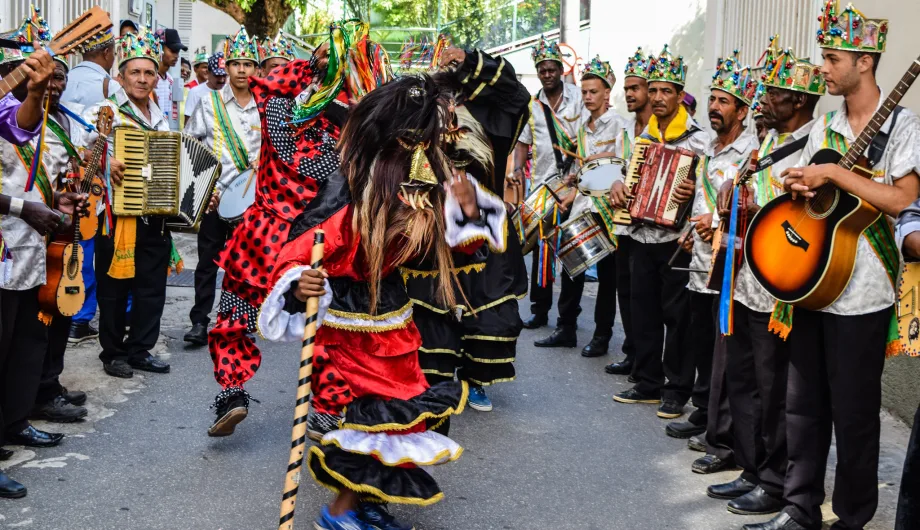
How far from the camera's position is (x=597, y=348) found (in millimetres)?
9008

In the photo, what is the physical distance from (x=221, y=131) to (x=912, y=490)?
624 cm

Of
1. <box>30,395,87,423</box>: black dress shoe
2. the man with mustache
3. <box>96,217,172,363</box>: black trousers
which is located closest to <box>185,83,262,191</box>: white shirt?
<box>96,217,172,363</box>: black trousers

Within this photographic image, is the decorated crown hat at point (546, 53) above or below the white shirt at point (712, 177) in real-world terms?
above

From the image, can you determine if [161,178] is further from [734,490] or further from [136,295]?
[734,490]

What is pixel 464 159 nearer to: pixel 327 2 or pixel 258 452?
pixel 258 452

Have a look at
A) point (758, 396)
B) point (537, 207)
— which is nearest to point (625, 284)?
point (537, 207)

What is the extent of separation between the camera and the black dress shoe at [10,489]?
16.7ft

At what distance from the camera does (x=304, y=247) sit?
4.43m

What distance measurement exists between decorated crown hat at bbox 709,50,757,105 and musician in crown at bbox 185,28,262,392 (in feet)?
12.4

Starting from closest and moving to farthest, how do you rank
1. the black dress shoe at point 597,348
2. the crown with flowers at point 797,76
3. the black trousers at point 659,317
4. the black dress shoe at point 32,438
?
the crown with flowers at point 797,76 < the black dress shoe at point 32,438 < the black trousers at point 659,317 < the black dress shoe at point 597,348

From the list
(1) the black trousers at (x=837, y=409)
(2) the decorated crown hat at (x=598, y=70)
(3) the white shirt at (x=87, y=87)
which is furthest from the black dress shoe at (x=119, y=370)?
(2) the decorated crown hat at (x=598, y=70)

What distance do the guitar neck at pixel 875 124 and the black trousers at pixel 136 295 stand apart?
5.11 metres

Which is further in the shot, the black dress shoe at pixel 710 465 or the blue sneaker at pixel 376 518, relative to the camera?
the black dress shoe at pixel 710 465

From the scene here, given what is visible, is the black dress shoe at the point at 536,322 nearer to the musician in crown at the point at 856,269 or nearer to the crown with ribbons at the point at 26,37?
the crown with ribbons at the point at 26,37
